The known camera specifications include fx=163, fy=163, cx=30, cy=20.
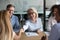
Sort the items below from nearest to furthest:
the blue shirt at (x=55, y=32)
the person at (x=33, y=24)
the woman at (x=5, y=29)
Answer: the woman at (x=5, y=29) → the blue shirt at (x=55, y=32) → the person at (x=33, y=24)

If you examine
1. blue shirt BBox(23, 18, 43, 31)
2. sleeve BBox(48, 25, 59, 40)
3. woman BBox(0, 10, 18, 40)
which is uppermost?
woman BBox(0, 10, 18, 40)

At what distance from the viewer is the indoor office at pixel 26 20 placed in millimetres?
1731

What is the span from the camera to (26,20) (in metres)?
4.36

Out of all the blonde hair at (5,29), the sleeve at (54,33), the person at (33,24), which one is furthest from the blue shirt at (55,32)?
the person at (33,24)

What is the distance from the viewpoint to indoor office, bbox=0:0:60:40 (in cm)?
173

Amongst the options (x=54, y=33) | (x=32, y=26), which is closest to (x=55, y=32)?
(x=54, y=33)

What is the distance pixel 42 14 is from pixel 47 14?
0.56 ft

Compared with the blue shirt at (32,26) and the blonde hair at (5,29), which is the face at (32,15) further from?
the blonde hair at (5,29)

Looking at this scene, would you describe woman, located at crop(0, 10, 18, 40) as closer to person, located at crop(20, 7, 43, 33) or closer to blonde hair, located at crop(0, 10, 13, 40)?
blonde hair, located at crop(0, 10, 13, 40)

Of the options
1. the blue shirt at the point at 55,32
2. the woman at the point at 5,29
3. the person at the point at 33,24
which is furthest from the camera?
the person at the point at 33,24

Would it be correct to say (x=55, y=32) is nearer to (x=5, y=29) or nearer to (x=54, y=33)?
(x=54, y=33)

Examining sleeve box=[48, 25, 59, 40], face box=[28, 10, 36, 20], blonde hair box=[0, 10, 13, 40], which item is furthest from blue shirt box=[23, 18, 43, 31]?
blonde hair box=[0, 10, 13, 40]

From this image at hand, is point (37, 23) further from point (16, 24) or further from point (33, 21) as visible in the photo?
point (16, 24)

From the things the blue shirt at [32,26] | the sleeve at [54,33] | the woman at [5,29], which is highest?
the woman at [5,29]
